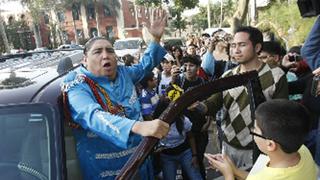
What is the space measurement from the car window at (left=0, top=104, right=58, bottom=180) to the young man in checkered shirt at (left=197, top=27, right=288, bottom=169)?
109 cm

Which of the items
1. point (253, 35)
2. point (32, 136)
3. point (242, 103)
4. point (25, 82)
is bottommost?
point (242, 103)

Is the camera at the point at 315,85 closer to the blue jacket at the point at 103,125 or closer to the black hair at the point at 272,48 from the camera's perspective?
the blue jacket at the point at 103,125

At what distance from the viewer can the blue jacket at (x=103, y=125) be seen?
199 cm

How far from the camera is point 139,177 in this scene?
2.37 metres

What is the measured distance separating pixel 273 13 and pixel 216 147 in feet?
34.8

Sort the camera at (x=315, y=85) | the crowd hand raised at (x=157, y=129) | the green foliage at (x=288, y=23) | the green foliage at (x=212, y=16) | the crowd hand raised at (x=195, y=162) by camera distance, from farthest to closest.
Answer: the green foliage at (x=212, y=16), the green foliage at (x=288, y=23), the crowd hand raised at (x=195, y=162), the camera at (x=315, y=85), the crowd hand raised at (x=157, y=129)

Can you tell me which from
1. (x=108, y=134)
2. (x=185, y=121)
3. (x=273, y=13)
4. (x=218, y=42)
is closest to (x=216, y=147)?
(x=218, y=42)

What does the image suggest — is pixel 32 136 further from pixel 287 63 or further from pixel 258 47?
pixel 287 63

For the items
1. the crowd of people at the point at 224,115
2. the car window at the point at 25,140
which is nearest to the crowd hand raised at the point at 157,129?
the crowd of people at the point at 224,115

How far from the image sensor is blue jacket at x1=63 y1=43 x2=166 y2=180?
6.53 ft

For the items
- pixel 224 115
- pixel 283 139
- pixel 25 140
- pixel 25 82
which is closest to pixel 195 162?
pixel 224 115

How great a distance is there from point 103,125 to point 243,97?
1.19m

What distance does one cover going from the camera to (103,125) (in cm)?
200

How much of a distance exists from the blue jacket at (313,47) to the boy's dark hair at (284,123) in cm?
114
